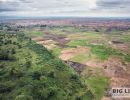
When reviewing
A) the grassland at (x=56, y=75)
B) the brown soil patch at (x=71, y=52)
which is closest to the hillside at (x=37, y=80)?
the grassland at (x=56, y=75)

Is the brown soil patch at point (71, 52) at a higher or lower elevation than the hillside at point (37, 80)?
lower

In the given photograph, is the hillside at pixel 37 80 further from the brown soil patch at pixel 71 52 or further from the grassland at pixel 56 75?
the brown soil patch at pixel 71 52

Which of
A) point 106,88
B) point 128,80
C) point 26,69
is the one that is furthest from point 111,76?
point 26,69

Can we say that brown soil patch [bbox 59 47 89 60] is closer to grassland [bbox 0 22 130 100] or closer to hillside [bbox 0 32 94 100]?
grassland [bbox 0 22 130 100]

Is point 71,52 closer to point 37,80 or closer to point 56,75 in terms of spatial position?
point 56,75

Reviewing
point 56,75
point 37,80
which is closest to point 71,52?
point 56,75

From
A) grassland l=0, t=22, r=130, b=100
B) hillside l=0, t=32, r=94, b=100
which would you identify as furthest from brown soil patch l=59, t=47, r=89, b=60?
hillside l=0, t=32, r=94, b=100

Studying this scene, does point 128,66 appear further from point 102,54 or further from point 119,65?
point 102,54

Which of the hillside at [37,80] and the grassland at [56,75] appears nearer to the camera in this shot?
the hillside at [37,80]
